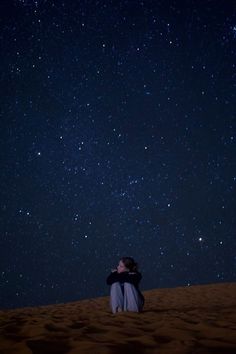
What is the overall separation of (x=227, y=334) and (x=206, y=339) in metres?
0.30

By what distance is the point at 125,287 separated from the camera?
522 cm

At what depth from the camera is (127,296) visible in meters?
5.15

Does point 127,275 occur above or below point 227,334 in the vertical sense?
above

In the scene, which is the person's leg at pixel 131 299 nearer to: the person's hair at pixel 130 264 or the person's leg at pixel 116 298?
the person's leg at pixel 116 298

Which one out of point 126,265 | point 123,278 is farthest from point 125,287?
point 126,265

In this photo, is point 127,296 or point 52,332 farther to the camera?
point 127,296

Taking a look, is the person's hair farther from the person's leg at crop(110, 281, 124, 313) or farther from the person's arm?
the person's leg at crop(110, 281, 124, 313)

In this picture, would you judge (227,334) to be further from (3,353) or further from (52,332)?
(3,353)

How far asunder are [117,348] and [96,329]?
0.85m

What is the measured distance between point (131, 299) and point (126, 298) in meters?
0.09

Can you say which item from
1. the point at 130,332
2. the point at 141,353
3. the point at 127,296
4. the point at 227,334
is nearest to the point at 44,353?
the point at 141,353

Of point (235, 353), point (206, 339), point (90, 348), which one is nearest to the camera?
point (235, 353)

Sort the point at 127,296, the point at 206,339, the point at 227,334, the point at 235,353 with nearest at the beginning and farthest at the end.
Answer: the point at 235,353 < the point at 206,339 < the point at 227,334 < the point at 127,296

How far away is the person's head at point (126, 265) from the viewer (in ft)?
17.5
